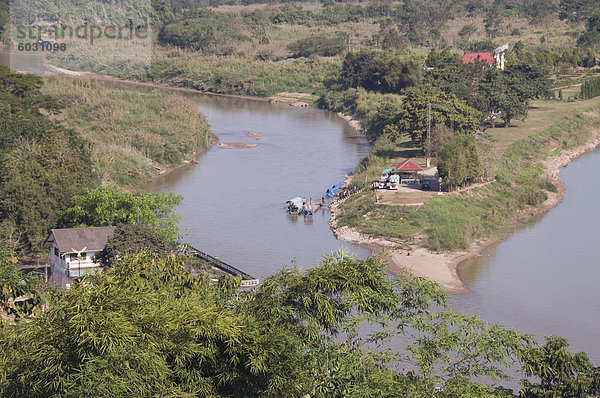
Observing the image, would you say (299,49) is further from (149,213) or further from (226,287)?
(226,287)

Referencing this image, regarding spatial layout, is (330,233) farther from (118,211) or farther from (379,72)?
(379,72)

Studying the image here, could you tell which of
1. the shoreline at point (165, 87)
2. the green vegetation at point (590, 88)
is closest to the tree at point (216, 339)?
the green vegetation at point (590, 88)

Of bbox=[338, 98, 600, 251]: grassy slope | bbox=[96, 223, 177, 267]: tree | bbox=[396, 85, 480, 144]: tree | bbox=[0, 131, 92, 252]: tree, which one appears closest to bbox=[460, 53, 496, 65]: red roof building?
bbox=[338, 98, 600, 251]: grassy slope

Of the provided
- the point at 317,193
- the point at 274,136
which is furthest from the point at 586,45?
the point at 317,193

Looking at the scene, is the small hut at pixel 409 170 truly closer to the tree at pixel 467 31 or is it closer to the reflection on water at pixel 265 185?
the reflection on water at pixel 265 185

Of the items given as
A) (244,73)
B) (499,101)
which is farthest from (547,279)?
(244,73)

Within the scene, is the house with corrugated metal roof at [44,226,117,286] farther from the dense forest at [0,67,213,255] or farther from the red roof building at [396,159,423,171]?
the red roof building at [396,159,423,171]
